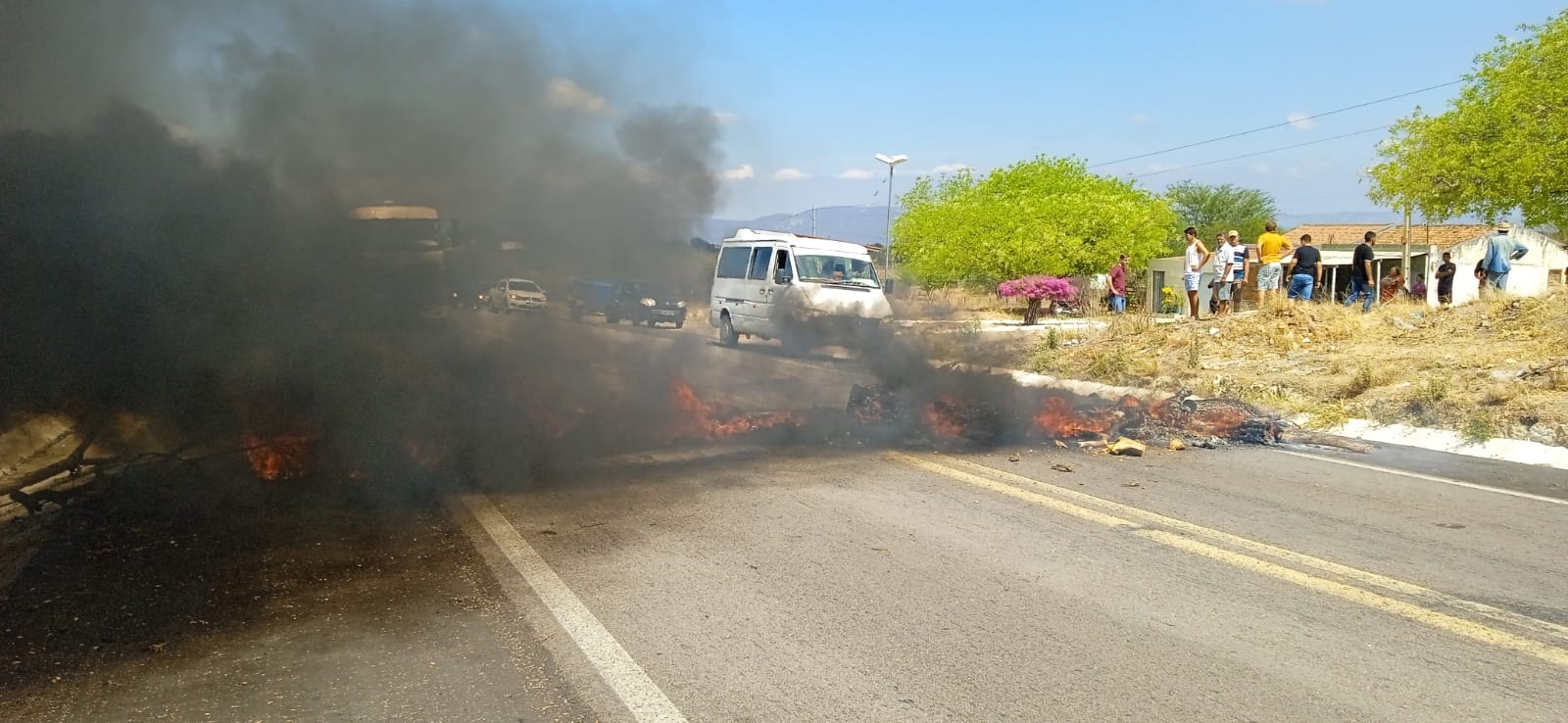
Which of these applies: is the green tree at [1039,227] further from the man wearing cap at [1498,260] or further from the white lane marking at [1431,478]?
the white lane marking at [1431,478]

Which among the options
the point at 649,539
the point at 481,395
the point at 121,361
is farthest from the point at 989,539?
the point at 121,361

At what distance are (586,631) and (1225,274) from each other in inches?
574

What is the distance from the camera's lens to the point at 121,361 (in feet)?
23.3

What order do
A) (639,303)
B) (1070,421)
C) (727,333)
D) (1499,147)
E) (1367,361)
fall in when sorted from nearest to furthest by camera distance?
(1070,421) → (639,303) → (1367,361) → (727,333) → (1499,147)

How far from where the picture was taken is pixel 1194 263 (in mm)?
15656

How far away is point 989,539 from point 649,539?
175cm

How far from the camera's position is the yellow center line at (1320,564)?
161 inches

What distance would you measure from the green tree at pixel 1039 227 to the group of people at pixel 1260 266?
2066 cm

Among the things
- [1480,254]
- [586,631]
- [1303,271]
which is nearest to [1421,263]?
[1480,254]

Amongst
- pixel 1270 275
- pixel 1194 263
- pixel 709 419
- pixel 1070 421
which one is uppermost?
pixel 1194 263

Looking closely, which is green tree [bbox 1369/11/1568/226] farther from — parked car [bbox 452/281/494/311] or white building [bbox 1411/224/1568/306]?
parked car [bbox 452/281/494/311]

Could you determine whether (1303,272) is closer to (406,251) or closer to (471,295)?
(471,295)

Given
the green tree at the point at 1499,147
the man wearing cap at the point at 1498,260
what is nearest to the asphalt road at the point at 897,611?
the man wearing cap at the point at 1498,260

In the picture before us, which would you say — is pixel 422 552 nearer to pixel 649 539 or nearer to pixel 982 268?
pixel 649 539
